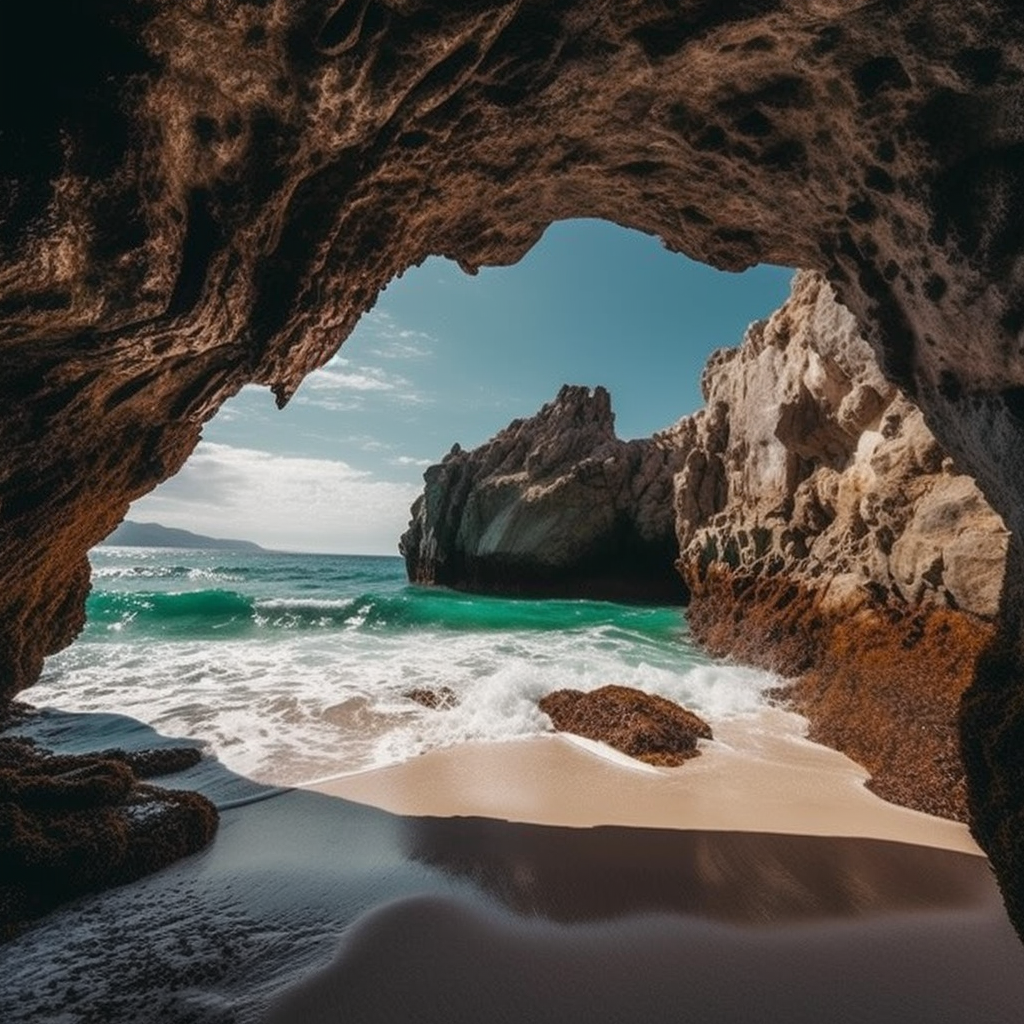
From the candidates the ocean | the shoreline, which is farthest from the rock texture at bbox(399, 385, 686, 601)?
the shoreline

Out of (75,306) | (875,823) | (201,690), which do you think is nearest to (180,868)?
(75,306)

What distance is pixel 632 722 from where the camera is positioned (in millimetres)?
7344

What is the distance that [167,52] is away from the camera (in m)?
2.82

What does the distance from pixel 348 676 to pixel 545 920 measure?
8.68 m

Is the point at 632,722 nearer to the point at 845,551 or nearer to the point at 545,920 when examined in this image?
the point at 545,920

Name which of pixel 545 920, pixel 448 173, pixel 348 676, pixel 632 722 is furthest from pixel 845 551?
pixel 348 676

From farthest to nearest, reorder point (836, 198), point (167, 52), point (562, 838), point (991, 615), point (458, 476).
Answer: point (458, 476) < point (991, 615) < point (562, 838) < point (836, 198) < point (167, 52)

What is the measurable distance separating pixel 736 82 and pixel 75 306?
184 inches

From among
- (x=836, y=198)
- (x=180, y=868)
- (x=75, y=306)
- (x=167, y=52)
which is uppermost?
(x=836, y=198)

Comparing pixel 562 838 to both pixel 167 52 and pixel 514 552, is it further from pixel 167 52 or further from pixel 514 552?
pixel 514 552

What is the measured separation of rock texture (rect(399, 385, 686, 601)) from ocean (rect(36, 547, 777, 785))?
8.50 m

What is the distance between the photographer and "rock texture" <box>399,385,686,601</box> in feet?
105

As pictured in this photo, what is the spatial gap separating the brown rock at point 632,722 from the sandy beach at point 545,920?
3.76 ft

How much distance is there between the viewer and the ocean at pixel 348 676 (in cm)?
771
